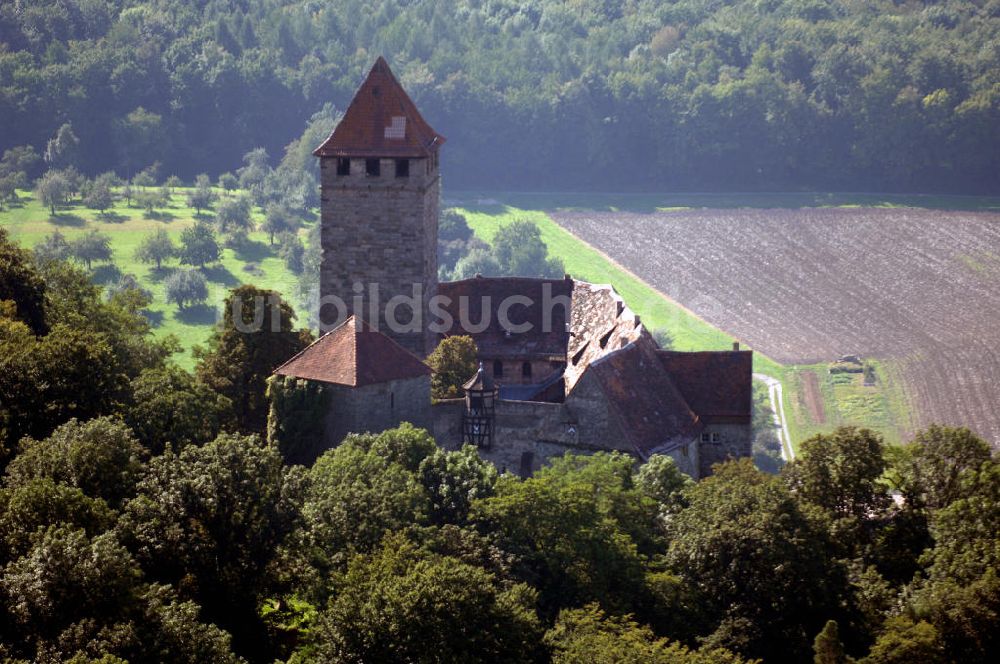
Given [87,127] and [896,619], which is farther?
[87,127]

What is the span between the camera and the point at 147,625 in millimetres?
35812

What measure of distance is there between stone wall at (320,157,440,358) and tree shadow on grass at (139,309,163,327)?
4573 centimetres

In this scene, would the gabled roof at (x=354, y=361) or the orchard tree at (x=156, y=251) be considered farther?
the orchard tree at (x=156, y=251)

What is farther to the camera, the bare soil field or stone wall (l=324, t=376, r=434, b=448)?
the bare soil field

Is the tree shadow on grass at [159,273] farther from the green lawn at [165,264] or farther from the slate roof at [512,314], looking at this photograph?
the slate roof at [512,314]

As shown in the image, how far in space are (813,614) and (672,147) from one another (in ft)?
355

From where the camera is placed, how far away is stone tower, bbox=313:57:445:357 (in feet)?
197

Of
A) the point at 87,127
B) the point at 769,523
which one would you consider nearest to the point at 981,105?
the point at 87,127

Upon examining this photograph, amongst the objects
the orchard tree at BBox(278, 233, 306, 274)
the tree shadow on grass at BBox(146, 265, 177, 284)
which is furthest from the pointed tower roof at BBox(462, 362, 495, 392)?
the orchard tree at BBox(278, 233, 306, 274)

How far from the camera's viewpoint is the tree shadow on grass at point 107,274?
372ft

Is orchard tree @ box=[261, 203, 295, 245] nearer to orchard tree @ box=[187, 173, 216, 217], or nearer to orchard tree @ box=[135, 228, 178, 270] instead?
orchard tree @ box=[187, 173, 216, 217]

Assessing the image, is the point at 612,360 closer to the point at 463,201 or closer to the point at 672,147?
the point at 463,201

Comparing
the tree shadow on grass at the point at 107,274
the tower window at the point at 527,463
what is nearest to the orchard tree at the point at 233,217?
the tree shadow on grass at the point at 107,274

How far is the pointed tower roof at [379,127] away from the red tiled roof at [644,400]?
1017cm
